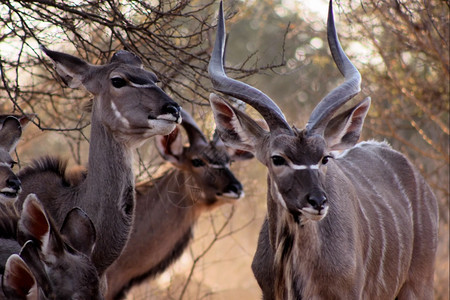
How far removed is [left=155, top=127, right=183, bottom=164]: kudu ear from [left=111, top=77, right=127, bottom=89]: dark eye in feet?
5.87

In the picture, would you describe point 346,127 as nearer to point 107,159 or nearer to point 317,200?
point 317,200

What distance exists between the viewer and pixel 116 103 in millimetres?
4797

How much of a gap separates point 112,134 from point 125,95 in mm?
254

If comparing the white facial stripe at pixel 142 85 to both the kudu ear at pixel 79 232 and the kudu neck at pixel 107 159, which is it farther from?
the kudu ear at pixel 79 232

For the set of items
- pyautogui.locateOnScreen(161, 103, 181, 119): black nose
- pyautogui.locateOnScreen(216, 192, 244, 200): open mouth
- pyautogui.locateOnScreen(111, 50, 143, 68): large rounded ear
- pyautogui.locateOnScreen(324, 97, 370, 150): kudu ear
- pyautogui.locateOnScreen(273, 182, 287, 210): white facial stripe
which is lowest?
pyautogui.locateOnScreen(273, 182, 287, 210): white facial stripe

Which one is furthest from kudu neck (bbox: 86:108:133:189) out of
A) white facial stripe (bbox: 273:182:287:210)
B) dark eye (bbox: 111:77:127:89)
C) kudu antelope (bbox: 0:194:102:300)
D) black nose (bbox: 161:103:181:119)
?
kudu antelope (bbox: 0:194:102:300)

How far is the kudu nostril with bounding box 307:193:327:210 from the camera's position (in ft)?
12.9

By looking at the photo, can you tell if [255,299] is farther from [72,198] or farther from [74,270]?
[74,270]

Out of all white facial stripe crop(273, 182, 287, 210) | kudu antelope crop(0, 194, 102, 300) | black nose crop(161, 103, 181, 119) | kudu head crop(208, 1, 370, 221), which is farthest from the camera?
black nose crop(161, 103, 181, 119)

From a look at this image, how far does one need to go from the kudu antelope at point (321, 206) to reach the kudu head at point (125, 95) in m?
0.34

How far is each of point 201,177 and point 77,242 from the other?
2945 mm

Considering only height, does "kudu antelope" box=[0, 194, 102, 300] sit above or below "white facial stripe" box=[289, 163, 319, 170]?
below

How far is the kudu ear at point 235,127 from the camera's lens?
15.0ft

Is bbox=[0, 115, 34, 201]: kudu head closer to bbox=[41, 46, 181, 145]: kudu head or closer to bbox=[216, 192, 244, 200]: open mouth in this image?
bbox=[41, 46, 181, 145]: kudu head
